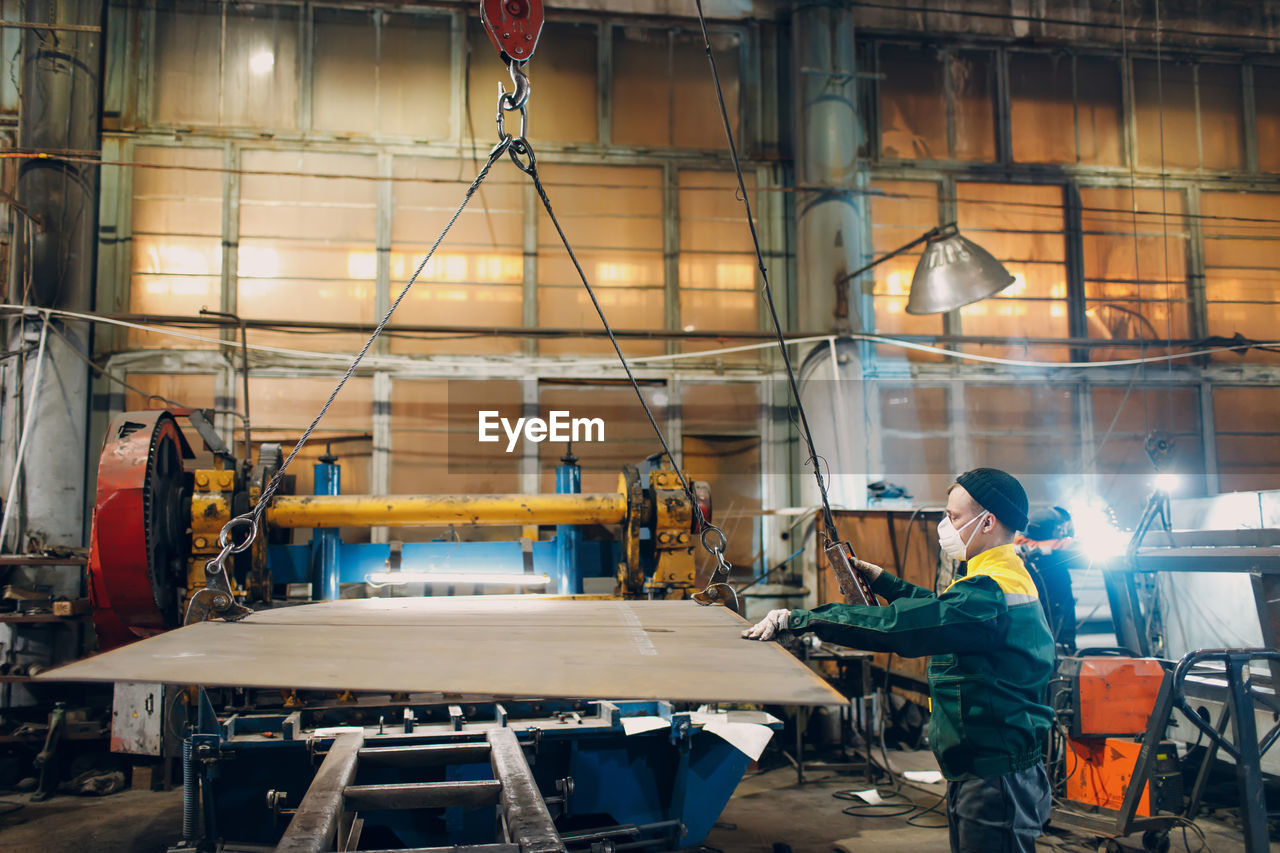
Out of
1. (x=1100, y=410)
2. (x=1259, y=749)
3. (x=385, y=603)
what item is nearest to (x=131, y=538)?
(x=385, y=603)

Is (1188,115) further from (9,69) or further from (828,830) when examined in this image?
(9,69)

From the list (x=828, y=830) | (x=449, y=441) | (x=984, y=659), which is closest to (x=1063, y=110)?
(x=449, y=441)

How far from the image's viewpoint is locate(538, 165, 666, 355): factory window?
26.7ft

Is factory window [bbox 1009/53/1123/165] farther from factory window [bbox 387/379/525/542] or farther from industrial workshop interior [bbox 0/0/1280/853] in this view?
factory window [bbox 387/379/525/542]

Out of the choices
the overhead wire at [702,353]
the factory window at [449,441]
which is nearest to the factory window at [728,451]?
the overhead wire at [702,353]

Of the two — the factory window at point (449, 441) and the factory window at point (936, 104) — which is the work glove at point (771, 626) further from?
the factory window at point (936, 104)

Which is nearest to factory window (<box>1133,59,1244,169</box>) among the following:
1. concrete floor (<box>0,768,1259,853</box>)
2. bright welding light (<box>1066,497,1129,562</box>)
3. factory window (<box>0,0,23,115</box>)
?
bright welding light (<box>1066,497,1129,562</box>)

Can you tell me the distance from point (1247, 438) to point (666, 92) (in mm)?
7172

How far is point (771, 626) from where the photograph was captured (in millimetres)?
2469

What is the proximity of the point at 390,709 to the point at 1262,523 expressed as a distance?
5.65 m

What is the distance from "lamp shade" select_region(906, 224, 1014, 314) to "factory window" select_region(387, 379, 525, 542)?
3889 mm

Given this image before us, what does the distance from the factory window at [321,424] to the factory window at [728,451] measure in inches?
122

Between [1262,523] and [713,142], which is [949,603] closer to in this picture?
[1262,523]

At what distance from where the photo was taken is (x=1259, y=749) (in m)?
3.76
